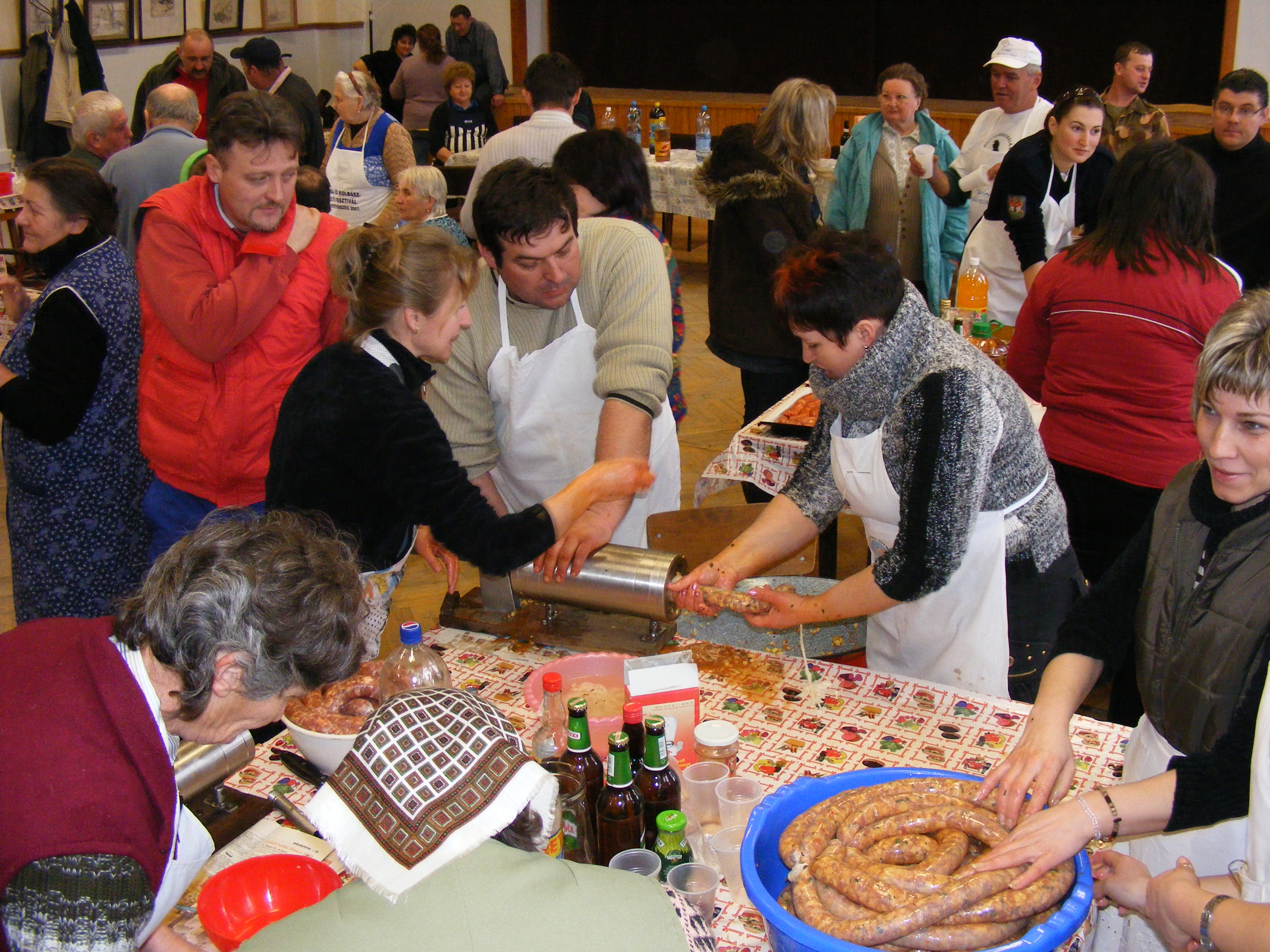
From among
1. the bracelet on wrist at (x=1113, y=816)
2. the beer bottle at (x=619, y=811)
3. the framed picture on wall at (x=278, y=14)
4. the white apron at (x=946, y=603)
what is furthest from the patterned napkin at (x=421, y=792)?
the framed picture on wall at (x=278, y=14)

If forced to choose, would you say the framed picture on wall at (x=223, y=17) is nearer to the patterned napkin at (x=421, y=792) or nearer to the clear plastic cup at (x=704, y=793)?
the clear plastic cup at (x=704, y=793)

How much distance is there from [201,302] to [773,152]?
2610 mm

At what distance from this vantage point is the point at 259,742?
6.81ft

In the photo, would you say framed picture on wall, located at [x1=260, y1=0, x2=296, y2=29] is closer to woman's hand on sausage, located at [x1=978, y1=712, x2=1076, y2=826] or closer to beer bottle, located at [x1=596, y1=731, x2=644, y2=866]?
beer bottle, located at [x1=596, y1=731, x2=644, y2=866]

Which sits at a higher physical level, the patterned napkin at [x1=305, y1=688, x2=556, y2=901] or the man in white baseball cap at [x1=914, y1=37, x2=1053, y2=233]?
the man in white baseball cap at [x1=914, y1=37, x2=1053, y2=233]

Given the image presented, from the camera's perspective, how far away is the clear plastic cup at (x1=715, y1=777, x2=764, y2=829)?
1.68 meters

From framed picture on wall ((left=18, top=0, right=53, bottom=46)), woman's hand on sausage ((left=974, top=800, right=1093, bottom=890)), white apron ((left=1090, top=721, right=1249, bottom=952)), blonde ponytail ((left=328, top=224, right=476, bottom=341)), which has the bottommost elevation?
white apron ((left=1090, top=721, right=1249, bottom=952))

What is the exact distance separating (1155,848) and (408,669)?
4.22 ft

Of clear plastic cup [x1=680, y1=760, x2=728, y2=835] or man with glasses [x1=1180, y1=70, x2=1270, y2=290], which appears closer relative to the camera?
clear plastic cup [x1=680, y1=760, x2=728, y2=835]

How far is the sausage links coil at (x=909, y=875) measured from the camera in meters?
1.30

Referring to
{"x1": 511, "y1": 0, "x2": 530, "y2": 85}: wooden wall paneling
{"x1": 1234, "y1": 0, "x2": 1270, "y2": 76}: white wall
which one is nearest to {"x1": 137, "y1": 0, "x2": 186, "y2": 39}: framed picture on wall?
{"x1": 511, "y1": 0, "x2": 530, "y2": 85}: wooden wall paneling

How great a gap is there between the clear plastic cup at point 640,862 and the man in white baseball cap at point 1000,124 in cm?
470

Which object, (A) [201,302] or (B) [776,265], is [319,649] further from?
(B) [776,265]

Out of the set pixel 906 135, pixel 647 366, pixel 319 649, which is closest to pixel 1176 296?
pixel 647 366
